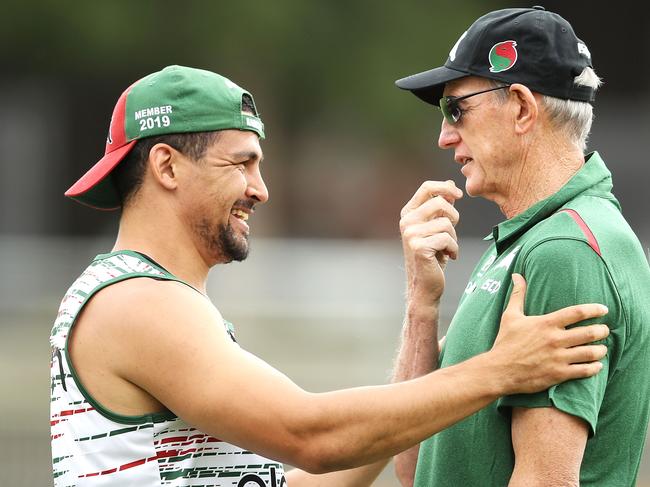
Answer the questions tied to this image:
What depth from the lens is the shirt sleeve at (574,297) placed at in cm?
336

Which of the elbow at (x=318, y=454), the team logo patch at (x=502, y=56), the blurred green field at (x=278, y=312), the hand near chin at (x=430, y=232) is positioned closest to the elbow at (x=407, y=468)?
the hand near chin at (x=430, y=232)

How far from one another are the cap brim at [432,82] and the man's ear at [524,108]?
0.69 feet

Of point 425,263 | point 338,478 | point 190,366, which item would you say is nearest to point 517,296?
point 425,263

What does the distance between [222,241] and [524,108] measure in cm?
113

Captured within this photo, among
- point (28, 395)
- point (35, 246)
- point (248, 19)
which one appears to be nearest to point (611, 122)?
point (248, 19)

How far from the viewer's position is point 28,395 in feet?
41.7

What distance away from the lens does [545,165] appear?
12.6 feet

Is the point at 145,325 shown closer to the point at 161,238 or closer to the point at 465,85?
the point at 161,238

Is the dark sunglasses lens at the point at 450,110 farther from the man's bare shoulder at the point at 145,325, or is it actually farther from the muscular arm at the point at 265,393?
the man's bare shoulder at the point at 145,325

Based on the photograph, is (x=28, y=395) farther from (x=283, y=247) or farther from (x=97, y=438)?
(x=97, y=438)

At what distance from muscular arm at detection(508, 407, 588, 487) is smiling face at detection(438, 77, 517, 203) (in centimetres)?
91

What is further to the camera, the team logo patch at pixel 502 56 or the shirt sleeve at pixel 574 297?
the team logo patch at pixel 502 56

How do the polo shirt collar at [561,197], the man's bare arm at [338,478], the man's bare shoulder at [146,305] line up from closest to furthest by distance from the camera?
the man's bare shoulder at [146,305], the polo shirt collar at [561,197], the man's bare arm at [338,478]

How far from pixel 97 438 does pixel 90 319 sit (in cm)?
38
